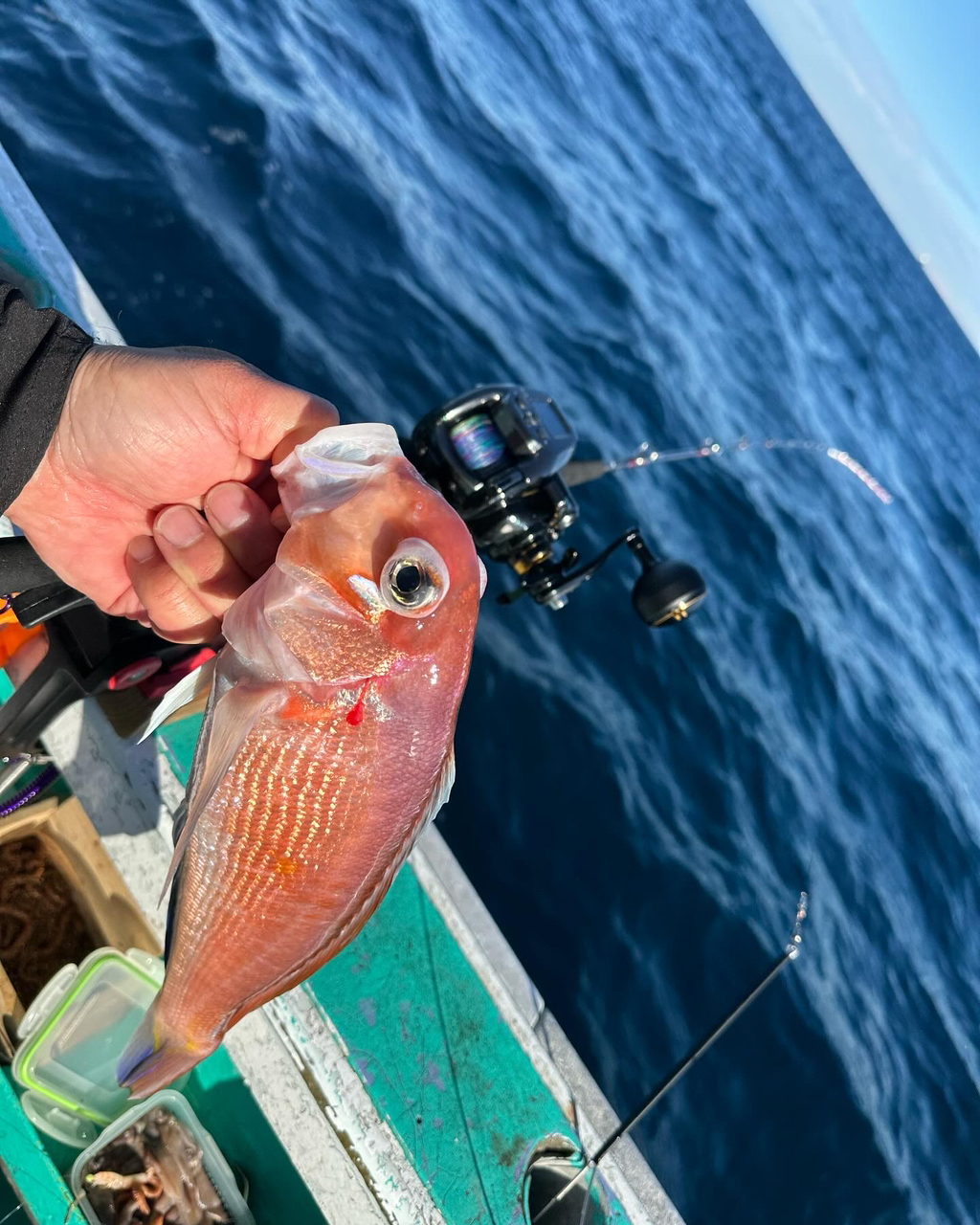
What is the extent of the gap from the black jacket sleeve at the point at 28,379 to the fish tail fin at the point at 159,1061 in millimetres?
1326

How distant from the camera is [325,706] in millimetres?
1710

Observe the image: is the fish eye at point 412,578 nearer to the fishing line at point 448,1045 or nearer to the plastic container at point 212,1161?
the fishing line at point 448,1045

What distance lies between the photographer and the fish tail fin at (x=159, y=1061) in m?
1.90

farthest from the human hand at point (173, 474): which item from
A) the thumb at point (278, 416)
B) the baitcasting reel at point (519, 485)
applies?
the baitcasting reel at point (519, 485)

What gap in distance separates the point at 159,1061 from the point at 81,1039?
4.09ft

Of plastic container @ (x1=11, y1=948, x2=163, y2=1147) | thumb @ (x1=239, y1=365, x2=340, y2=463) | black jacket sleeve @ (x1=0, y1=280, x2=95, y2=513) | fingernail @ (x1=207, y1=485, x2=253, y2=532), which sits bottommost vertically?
plastic container @ (x1=11, y1=948, x2=163, y2=1147)

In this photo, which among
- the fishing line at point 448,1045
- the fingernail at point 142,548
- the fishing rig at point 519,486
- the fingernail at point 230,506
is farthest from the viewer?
the fishing rig at point 519,486

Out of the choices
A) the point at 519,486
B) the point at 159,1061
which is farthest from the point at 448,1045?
the point at 519,486

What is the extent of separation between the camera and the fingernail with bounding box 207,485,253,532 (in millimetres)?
2070

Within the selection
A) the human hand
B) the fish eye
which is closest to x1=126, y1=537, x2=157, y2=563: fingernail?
the human hand

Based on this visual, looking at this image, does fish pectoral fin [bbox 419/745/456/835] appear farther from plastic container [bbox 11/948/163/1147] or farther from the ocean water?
the ocean water

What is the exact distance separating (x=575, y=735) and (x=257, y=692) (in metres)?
4.21

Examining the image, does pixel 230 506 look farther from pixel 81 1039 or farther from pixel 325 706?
pixel 81 1039

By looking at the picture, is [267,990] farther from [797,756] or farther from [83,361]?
[797,756]
